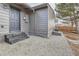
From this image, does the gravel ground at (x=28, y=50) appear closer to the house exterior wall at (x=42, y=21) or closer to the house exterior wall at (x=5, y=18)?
the house exterior wall at (x=5, y=18)

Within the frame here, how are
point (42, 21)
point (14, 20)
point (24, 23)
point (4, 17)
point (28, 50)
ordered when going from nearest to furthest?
point (28, 50) < point (4, 17) < point (14, 20) < point (24, 23) < point (42, 21)

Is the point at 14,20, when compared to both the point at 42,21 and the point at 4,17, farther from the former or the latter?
the point at 42,21

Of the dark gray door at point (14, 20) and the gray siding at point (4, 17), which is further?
the dark gray door at point (14, 20)

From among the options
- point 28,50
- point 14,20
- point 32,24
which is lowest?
point 28,50

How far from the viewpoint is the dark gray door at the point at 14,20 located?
267cm

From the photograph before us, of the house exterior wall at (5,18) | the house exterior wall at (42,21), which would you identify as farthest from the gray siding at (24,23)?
the house exterior wall at (42,21)

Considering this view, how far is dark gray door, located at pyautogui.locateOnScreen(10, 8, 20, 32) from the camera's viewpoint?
267 cm

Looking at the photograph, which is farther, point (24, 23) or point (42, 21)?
point (42, 21)

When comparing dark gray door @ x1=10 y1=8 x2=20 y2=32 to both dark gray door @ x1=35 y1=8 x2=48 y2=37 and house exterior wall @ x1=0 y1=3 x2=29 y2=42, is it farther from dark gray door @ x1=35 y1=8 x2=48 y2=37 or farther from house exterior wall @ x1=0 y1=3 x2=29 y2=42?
dark gray door @ x1=35 y1=8 x2=48 y2=37

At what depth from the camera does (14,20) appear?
9.13 feet

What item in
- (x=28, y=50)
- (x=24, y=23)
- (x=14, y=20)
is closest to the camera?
(x=28, y=50)

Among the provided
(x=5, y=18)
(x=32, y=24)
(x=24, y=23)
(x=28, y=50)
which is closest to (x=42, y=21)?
(x=32, y=24)

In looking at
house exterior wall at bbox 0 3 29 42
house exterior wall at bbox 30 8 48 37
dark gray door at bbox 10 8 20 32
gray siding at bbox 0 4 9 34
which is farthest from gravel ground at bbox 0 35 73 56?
house exterior wall at bbox 30 8 48 37

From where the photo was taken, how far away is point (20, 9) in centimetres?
279
